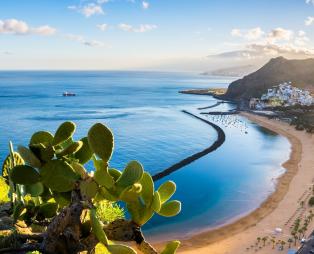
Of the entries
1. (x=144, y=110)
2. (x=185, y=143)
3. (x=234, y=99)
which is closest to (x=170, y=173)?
A: (x=185, y=143)

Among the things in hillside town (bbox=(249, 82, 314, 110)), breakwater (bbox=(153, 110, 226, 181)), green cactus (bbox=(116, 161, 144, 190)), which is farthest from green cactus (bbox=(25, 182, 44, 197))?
hillside town (bbox=(249, 82, 314, 110))

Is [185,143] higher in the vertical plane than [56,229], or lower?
lower

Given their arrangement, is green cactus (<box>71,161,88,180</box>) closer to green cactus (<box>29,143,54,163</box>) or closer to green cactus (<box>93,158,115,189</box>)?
green cactus (<box>93,158,115,189</box>)

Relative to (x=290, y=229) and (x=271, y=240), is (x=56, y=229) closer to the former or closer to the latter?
(x=271, y=240)

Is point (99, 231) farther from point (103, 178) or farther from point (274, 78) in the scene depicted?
point (274, 78)

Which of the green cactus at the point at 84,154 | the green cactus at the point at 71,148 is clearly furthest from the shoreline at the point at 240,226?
the green cactus at the point at 71,148

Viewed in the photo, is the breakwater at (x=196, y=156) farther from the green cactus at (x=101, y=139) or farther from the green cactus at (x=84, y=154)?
the green cactus at (x=101, y=139)
